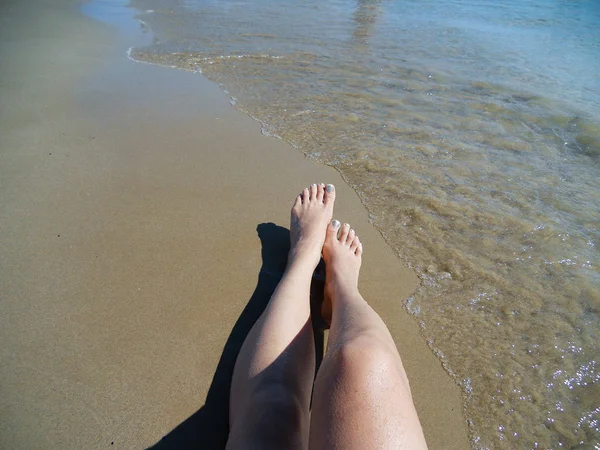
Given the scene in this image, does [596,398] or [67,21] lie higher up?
[67,21]

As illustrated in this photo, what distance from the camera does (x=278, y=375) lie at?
1.19 m

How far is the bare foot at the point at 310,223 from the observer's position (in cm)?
179

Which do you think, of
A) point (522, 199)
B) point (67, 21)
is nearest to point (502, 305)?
point (522, 199)

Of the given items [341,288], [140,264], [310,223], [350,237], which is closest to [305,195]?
[310,223]

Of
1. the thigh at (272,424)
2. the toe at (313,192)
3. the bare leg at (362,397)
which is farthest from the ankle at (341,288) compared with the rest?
the toe at (313,192)

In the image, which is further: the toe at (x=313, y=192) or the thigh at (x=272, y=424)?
the toe at (x=313, y=192)

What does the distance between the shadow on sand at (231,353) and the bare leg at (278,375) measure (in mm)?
71

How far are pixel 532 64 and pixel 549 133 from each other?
2138 mm

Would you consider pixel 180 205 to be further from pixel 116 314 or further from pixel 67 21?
pixel 67 21

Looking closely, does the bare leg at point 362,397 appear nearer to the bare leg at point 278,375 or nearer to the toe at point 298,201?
the bare leg at point 278,375

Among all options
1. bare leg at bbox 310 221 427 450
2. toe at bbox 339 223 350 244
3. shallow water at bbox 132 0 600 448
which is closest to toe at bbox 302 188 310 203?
toe at bbox 339 223 350 244

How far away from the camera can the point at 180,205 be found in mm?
2047

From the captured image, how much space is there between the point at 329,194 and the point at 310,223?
296 millimetres

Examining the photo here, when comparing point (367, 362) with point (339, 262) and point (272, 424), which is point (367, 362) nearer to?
point (272, 424)
